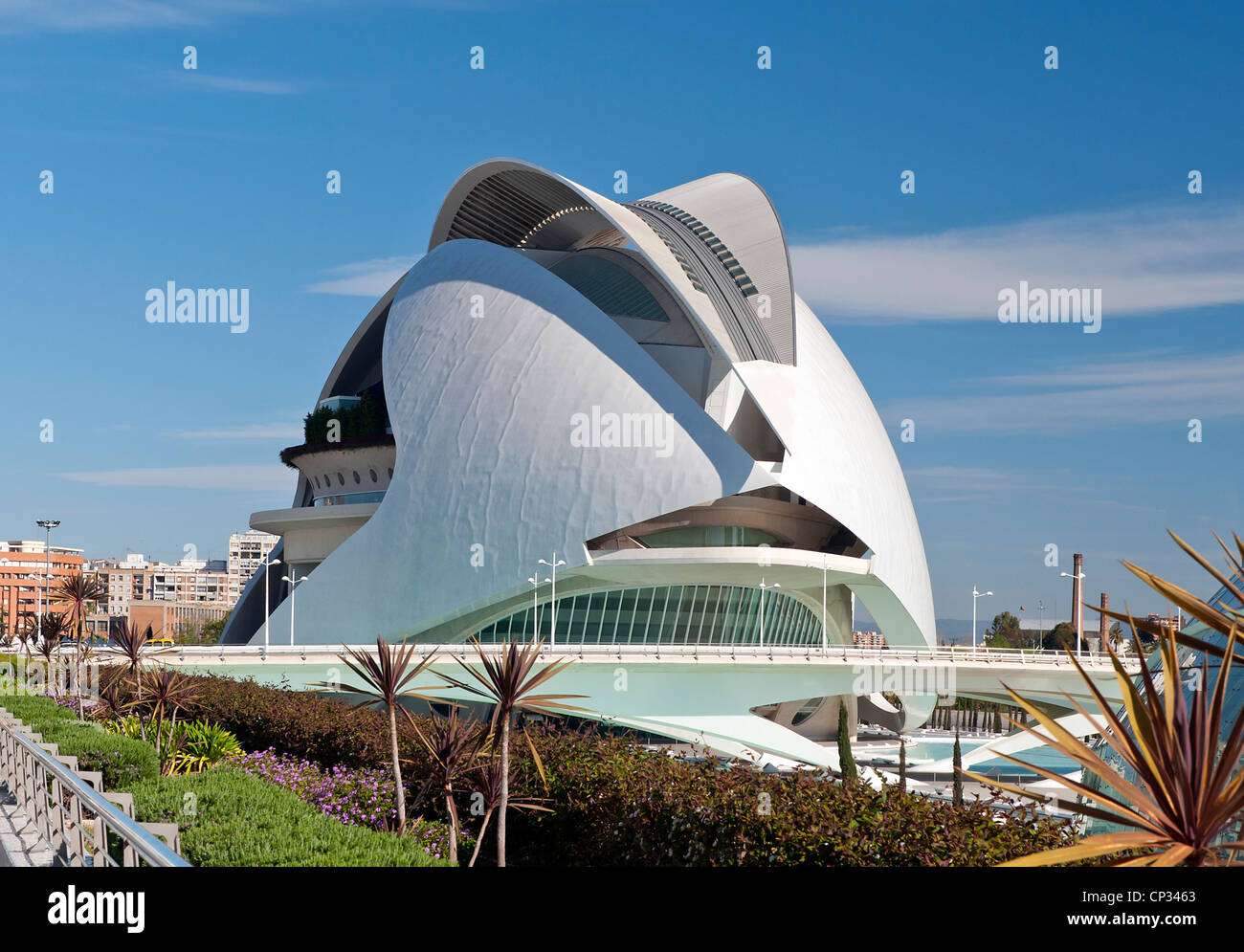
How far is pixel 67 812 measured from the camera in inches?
361

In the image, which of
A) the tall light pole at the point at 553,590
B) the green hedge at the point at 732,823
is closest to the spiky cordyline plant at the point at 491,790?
the green hedge at the point at 732,823

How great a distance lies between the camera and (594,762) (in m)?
15.6

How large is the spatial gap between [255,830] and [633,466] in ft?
112

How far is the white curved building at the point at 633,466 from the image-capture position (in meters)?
43.9

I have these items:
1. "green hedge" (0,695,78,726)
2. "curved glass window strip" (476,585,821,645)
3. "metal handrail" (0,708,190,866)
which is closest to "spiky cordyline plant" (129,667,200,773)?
"green hedge" (0,695,78,726)

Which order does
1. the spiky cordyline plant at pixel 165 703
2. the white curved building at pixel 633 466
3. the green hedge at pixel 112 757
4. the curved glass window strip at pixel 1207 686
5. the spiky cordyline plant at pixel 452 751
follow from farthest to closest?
1. the white curved building at pixel 633 466
2. the spiky cordyline plant at pixel 165 703
3. the spiky cordyline plant at pixel 452 751
4. the green hedge at pixel 112 757
5. the curved glass window strip at pixel 1207 686

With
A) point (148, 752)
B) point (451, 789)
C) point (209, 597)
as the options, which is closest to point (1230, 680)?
point (451, 789)

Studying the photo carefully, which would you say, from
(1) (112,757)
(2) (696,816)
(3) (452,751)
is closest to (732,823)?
(2) (696,816)

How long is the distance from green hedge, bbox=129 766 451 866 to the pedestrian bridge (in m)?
21.8

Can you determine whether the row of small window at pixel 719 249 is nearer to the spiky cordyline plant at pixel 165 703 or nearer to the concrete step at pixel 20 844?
the spiky cordyline plant at pixel 165 703

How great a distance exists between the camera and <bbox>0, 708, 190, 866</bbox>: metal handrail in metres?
6.09

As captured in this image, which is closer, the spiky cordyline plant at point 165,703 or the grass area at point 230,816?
the grass area at point 230,816

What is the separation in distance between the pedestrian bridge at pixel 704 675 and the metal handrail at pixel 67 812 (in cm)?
2264
